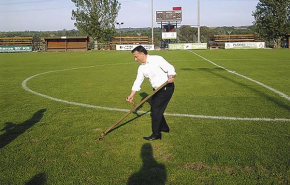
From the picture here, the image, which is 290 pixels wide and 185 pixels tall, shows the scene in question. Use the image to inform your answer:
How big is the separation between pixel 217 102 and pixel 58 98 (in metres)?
4.72

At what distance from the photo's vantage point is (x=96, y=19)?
54531 mm

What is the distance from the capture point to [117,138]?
490 cm

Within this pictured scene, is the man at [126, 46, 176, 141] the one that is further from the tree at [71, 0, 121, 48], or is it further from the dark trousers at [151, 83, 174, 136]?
the tree at [71, 0, 121, 48]

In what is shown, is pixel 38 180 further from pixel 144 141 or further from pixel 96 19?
pixel 96 19

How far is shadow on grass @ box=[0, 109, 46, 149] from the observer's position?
15.9 ft

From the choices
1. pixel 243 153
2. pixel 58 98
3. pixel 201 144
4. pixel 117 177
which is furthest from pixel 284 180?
pixel 58 98

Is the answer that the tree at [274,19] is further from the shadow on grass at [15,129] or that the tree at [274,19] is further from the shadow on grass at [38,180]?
the shadow on grass at [38,180]

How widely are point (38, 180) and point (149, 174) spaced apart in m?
1.45

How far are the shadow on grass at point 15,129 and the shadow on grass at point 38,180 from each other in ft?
4.72

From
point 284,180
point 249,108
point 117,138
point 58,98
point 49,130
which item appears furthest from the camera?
point 58,98

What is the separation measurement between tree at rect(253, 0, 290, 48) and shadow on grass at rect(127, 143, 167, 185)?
53.4 m

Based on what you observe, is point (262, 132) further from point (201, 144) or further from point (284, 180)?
point (284, 180)

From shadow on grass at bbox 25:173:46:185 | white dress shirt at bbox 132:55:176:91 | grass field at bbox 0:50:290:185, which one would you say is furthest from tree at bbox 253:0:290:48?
shadow on grass at bbox 25:173:46:185

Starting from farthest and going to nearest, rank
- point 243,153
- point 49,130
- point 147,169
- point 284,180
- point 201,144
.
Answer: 1. point 49,130
2. point 201,144
3. point 243,153
4. point 147,169
5. point 284,180
